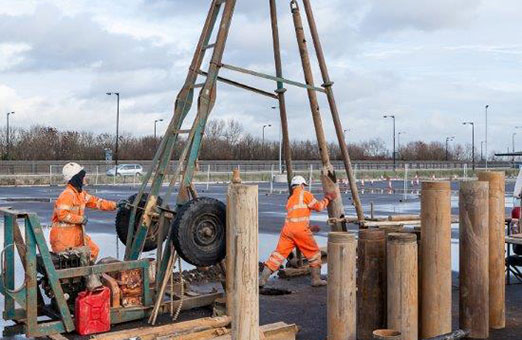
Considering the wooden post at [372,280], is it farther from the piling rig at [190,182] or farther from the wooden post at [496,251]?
the piling rig at [190,182]

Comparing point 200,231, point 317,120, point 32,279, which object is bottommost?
point 32,279

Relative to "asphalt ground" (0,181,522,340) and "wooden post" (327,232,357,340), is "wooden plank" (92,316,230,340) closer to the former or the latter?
"asphalt ground" (0,181,522,340)

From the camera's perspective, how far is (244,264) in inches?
185

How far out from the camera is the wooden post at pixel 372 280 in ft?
22.4

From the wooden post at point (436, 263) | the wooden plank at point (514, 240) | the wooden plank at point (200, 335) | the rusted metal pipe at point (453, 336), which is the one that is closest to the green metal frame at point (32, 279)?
the wooden plank at point (200, 335)

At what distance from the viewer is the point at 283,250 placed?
9.62m

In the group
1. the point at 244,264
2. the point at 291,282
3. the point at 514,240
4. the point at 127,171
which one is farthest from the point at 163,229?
the point at 127,171

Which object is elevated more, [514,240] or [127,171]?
[127,171]

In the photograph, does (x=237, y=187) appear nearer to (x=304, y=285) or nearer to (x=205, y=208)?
(x=205, y=208)

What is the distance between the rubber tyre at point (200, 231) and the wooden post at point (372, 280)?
194 centimetres

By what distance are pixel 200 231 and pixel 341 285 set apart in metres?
2.18

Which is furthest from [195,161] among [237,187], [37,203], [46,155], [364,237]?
[46,155]

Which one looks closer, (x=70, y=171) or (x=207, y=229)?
(x=207, y=229)

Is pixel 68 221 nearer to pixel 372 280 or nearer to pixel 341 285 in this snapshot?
pixel 341 285
